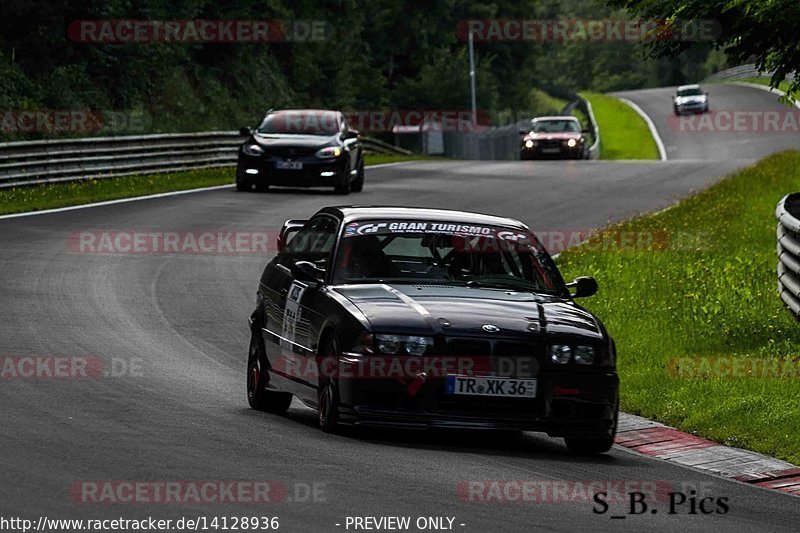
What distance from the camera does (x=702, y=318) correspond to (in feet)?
51.6

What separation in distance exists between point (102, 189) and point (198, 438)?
2265cm

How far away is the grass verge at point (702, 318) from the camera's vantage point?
36.8 ft

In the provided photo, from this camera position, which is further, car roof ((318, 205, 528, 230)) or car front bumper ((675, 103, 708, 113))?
car front bumper ((675, 103, 708, 113))

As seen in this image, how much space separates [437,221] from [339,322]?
4.82ft

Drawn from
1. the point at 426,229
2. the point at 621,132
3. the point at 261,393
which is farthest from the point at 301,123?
the point at 621,132

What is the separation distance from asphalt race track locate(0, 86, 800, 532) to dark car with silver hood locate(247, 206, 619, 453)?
0.79 ft

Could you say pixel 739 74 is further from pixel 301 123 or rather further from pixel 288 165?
pixel 288 165

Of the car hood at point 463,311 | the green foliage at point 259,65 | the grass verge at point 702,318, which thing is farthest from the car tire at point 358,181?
the car hood at point 463,311

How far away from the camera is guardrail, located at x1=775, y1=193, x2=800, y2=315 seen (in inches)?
622

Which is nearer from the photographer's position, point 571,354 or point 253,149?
point 571,354

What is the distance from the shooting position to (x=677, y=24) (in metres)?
15.5

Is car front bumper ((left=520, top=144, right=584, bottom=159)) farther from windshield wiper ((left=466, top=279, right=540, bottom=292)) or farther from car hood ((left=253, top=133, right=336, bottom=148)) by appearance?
windshield wiper ((left=466, top=279, right=540, bottom=292))

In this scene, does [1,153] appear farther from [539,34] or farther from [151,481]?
[539,34]

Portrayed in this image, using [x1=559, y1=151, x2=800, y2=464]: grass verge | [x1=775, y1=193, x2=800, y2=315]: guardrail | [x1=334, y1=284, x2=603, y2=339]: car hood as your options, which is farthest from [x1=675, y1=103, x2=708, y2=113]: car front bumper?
[x1=334, y1=284, x2=603, y2=339]: car hood
